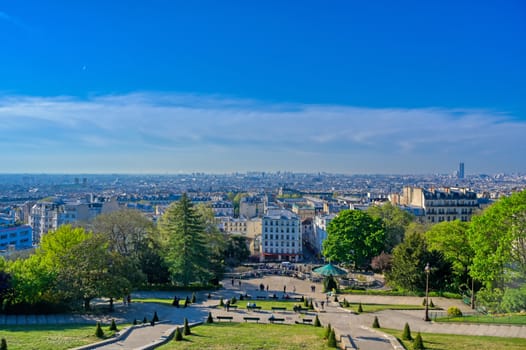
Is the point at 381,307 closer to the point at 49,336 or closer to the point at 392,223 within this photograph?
the point at 49,336

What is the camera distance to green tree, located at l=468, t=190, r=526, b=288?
36.1 m

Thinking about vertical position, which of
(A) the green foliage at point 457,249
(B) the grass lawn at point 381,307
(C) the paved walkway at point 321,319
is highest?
(A) the green foliage at point 457,249

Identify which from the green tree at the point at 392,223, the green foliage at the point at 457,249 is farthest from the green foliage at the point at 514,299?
the green tree at the point at 392,223

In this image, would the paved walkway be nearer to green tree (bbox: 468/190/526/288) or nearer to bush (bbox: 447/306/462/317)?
bush (bbox: 447/306/462/317)

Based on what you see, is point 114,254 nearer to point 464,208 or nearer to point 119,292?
point 119,292

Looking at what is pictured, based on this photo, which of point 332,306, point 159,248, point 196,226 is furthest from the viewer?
point 159,248

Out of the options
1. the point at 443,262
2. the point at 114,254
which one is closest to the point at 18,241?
the point at 114,254

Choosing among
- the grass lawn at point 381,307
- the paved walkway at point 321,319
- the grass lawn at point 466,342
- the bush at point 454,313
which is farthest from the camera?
the grass lawn at point 381,307

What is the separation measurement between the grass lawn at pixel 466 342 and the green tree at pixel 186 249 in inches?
1082

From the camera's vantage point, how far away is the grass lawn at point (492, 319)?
33.8 metres

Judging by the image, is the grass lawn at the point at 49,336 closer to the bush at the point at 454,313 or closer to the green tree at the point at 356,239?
the bush at the point at 454,313

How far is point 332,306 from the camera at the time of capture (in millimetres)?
44656

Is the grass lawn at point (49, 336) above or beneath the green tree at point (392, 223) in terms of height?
beneath

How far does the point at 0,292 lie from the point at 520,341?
3507cm
